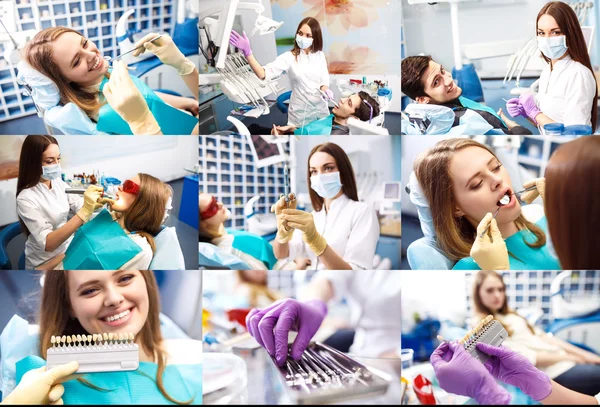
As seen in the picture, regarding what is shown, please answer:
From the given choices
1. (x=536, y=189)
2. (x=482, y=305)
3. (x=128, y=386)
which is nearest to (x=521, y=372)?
(x=482, y=305)

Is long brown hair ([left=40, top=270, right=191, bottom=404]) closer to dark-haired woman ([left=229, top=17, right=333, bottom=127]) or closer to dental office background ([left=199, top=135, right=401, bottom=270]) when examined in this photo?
dental office background ([left=199, top=135, right=401, bottom=270])

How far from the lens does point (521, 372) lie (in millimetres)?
3051

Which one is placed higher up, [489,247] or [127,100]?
[127,100]

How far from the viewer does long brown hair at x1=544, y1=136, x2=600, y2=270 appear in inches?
122

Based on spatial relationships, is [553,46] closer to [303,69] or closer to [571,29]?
[571,29]

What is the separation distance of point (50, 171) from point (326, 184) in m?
→ 1.26

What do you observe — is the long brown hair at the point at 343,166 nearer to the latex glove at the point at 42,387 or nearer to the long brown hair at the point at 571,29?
the long brown hair at the point at 571,29

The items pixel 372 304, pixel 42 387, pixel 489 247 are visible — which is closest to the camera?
pixel 42 387

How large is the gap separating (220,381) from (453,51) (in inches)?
72.9

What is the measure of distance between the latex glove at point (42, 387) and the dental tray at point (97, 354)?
1.6 inches

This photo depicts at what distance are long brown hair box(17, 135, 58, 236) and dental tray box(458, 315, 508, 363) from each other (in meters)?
2.07

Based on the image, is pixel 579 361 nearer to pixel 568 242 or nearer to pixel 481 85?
pixel 568 242

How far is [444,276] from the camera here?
314cm

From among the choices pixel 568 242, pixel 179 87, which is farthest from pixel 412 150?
pixel 179 87
